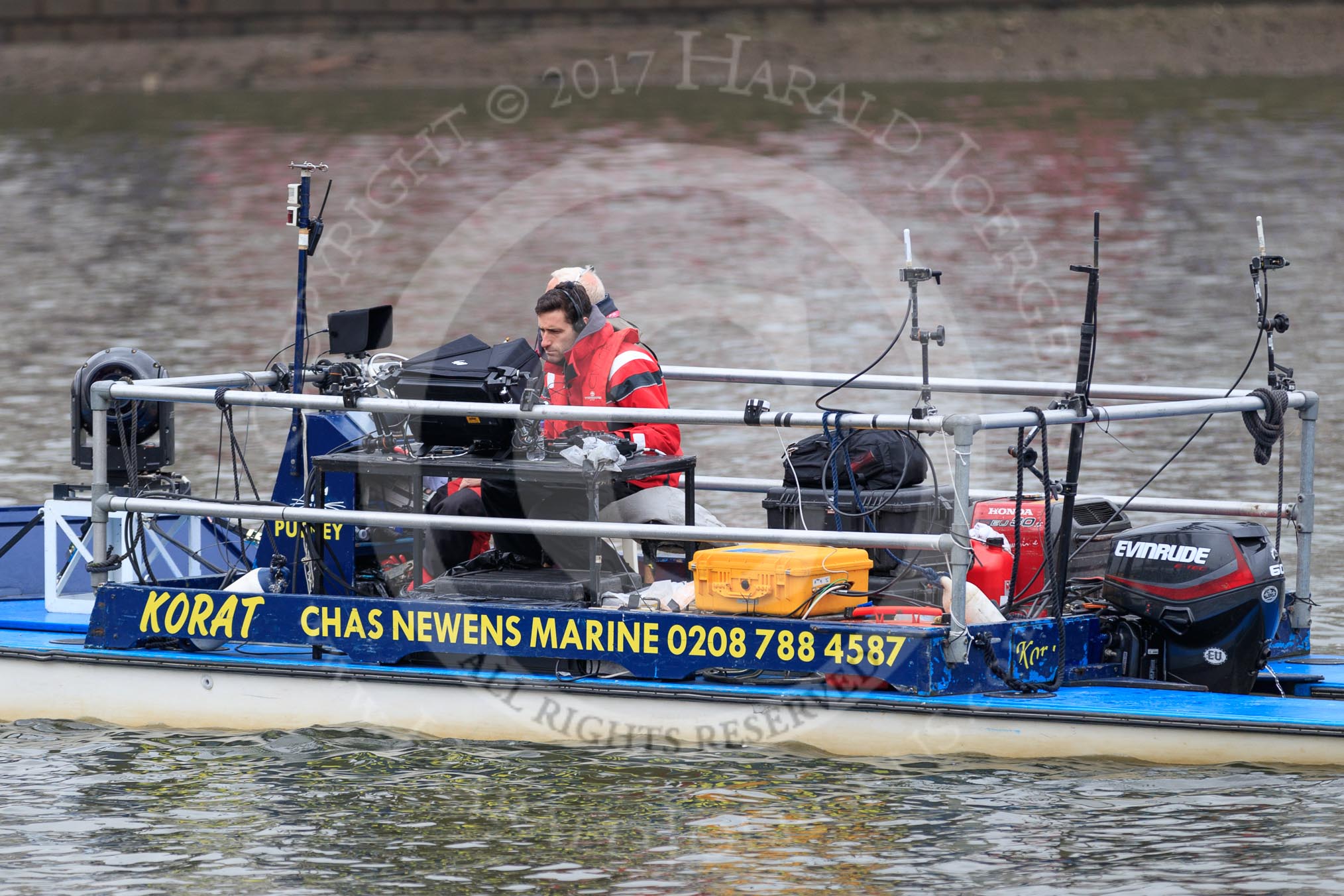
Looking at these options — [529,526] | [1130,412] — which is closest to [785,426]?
[529,526]

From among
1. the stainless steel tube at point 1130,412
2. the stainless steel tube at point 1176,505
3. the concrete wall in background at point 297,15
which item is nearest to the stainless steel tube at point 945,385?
the stainless steel tube at point 1130,412

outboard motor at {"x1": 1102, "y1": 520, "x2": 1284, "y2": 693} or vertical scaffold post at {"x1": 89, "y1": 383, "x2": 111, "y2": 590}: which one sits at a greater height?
vertical scaffold post at {"x1": 89, "y1": 383, "x2": 111, "y2": 590}

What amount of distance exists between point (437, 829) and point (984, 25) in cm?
4410

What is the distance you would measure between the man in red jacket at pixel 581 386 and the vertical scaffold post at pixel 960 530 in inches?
55.8

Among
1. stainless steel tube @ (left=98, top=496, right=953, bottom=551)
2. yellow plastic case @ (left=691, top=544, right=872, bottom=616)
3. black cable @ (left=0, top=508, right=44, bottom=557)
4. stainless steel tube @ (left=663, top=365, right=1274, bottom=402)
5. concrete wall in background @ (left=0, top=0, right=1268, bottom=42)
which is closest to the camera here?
stainless steel tube @ (left=98, top=496, right=953, bottom=551)

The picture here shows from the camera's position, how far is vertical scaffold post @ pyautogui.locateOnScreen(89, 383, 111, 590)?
315 inches

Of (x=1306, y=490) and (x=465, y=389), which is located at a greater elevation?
(x=465, y=389)

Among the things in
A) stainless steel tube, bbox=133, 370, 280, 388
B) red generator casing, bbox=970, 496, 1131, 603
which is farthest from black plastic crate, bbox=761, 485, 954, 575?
stainless steel tube, bbox=133, 370, 280, 388

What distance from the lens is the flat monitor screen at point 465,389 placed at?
7777 mm

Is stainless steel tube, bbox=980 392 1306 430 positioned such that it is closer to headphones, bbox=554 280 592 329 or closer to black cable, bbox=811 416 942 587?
black cable, bbox=811 416 942 587

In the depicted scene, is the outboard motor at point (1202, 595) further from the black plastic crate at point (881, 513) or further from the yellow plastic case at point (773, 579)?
the yellow plastic case at point (773, 579)

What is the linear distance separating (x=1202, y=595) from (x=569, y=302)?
8.74 feet

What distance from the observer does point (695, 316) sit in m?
20.8

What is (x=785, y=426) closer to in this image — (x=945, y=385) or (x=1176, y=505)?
(x=945, y=385)
